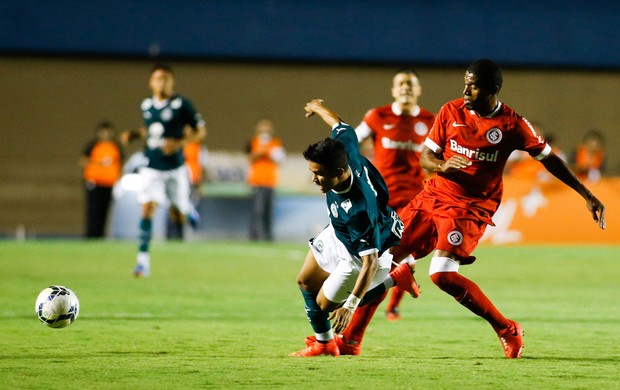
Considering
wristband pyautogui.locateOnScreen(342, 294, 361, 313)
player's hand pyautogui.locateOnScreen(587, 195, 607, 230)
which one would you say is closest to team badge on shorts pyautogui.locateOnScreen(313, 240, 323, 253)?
wristband pyautogui.locateOnScreen(342, 294, 361, 313)

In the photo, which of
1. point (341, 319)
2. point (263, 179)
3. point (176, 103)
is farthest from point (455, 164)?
point (263, 179)

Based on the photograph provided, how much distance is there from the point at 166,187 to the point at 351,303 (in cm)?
728

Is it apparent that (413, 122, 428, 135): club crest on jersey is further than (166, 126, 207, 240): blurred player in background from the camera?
No

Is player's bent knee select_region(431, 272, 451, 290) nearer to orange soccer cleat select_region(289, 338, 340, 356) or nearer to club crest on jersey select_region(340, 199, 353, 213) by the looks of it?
orange soccer cleat select_region(289, 338, 340, 356)

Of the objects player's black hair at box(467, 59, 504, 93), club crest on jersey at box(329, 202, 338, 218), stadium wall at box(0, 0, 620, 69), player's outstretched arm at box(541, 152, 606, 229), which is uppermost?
stadium wall at box(0, 0, 620, 69)

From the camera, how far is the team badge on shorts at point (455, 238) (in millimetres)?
7340

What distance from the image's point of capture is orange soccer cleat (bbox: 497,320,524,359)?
282 inches

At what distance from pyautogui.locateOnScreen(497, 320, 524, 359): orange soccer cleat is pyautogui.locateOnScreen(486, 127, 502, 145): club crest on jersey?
118 centimetres

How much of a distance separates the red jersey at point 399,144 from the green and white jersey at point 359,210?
274 centimetres

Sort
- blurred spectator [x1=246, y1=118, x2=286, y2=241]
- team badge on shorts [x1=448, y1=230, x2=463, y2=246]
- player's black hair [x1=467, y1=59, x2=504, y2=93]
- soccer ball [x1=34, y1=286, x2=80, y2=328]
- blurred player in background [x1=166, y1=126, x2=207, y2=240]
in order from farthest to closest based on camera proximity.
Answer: blurred player in background [x1=166, y1=126, x2=207, y2=240], blurred spectator [x1=246, y1=118, x2=286, y2=241], soccer ball [x1=34, y1=286, x2=80, y2=328], team badge on shorts [x1=448, y1=230, x2=463, y2=246], player's black hair [x1=467, y1=59, x2=504, y2=93]

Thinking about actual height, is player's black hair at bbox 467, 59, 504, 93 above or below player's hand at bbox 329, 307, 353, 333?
above

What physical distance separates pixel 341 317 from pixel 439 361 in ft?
2.74

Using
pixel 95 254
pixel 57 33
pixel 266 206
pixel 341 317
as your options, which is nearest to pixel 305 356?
pixel 341 317

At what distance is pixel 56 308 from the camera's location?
25.6 ft
